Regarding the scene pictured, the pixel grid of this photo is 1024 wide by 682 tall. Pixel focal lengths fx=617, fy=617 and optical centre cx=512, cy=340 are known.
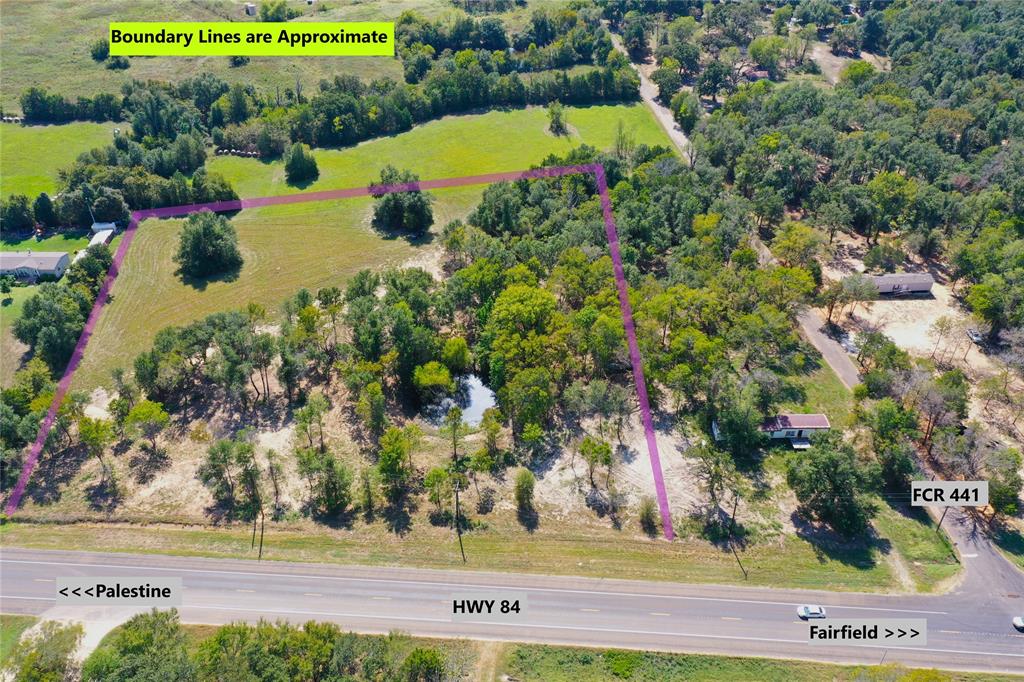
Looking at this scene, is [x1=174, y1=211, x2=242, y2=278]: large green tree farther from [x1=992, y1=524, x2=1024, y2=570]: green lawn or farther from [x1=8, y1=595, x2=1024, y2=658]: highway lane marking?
[x1=992, y1=524, x2=1024, y2=570]: green lawn

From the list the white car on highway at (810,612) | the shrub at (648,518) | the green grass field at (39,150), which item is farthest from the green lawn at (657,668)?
the green grass field at (39,150)

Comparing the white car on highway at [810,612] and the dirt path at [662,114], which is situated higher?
the dirt path at [662,114]

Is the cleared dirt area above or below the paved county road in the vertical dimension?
above

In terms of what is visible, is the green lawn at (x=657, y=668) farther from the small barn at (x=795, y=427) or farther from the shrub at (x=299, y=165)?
the shrub at (x=299, y=165)

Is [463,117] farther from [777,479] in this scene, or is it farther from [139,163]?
[777,479]

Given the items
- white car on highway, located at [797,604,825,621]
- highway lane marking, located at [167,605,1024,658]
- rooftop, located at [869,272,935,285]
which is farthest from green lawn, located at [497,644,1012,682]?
rooftop, located at [869,272,935,285]

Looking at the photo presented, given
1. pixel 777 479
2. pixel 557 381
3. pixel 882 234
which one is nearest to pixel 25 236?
pixel 557 381
